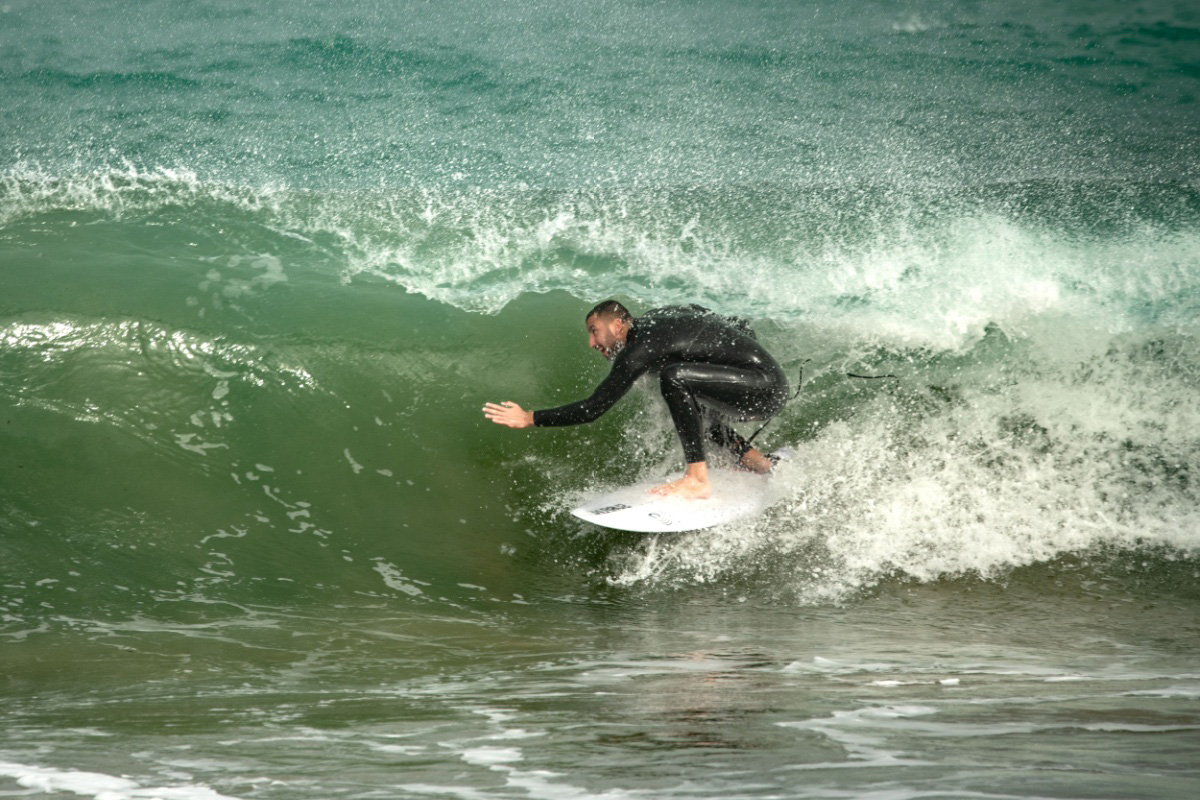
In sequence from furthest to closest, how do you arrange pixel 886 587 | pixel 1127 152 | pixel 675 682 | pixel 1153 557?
pixel 1127 152
pixel 1153 557
pixel 886 587
pixel 675 682

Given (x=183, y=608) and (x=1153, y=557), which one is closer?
(x=183, y=608)

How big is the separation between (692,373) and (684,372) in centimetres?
4

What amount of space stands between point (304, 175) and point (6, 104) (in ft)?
16.1

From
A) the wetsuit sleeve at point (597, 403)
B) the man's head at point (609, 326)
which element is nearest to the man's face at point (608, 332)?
the man's head at point (609, 326)

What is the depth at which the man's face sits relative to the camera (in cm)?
458

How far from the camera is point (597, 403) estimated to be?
4.50m

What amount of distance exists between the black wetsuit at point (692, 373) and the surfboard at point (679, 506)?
246mm

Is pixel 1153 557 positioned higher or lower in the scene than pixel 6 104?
lower

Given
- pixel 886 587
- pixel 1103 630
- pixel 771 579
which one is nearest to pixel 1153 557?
pixel 1103 630

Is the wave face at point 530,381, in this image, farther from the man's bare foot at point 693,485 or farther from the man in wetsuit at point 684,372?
the man in wetsuit at point 684,372

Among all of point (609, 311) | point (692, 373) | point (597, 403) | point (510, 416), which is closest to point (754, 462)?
point (692, 373)

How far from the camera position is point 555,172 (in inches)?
733

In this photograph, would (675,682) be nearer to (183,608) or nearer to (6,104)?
(183,608)

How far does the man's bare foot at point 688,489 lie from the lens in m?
4.66
